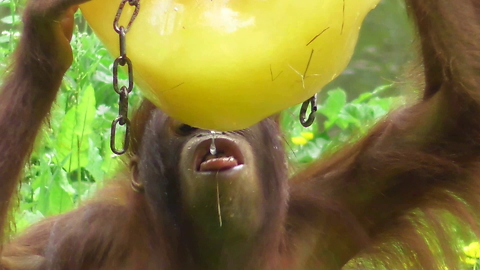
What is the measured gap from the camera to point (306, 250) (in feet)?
7.60

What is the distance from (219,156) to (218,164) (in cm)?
5

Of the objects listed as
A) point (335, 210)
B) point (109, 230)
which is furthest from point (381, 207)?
point (109, 230)

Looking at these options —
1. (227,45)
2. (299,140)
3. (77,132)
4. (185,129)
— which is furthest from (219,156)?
(299,140)

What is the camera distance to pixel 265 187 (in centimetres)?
206

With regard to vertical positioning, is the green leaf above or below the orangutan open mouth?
below

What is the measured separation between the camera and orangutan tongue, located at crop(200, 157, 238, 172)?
186 cm

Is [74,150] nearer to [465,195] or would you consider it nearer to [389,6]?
[465,195]

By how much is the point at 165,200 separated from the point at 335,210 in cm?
55

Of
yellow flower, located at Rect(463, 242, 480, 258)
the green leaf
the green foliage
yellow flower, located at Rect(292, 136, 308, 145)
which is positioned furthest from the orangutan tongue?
yellow flower, located at Rect(292, 136, 308, 145)

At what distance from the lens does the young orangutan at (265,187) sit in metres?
1.76

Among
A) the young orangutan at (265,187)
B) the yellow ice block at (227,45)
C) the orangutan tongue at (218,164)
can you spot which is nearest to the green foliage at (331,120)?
the young orangutan at (265,187)

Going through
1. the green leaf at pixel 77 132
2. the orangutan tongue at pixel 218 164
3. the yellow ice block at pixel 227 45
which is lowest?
the green leaf at pixel 77 132

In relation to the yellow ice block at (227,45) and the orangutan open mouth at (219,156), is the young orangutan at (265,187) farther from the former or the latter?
the yellow ice block at (227,45)

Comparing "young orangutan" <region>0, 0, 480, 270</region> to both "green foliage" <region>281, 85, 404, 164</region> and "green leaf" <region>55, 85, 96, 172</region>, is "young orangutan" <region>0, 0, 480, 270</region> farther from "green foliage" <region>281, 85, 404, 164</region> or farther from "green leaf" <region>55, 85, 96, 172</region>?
"green foliage" <region>281, 85, 404, 164</region>
